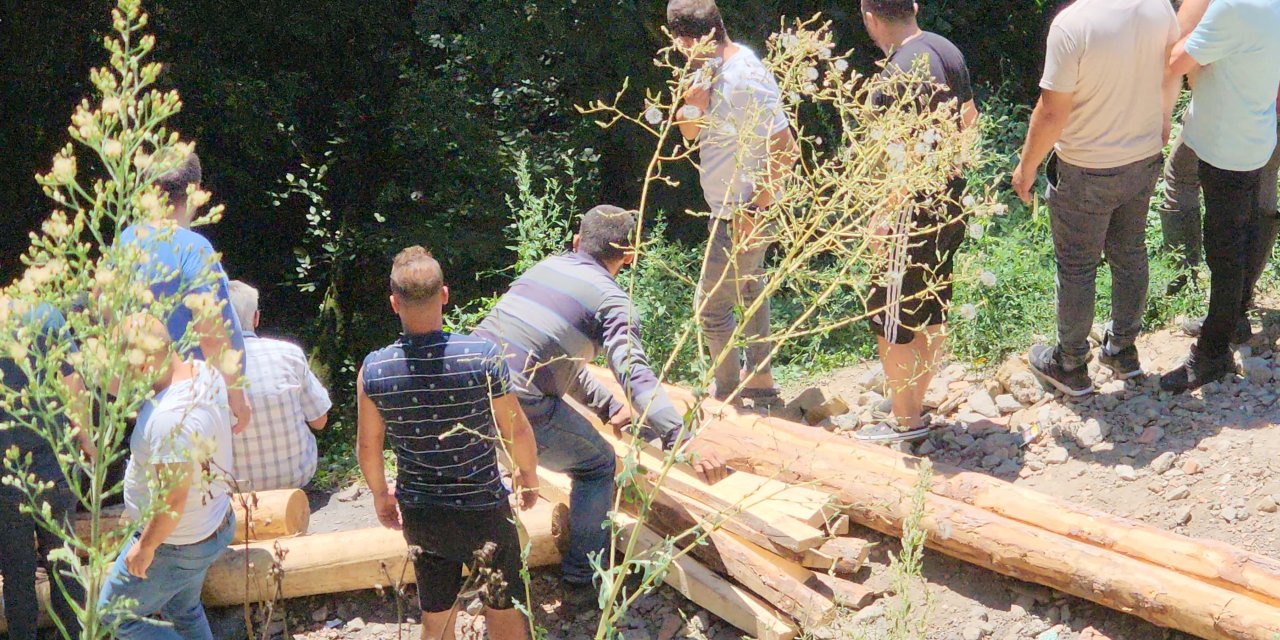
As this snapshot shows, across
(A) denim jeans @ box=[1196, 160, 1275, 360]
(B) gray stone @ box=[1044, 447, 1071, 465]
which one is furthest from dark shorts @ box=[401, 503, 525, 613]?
(A) denim jeans @ box=[1196, 160, 1275, 360]

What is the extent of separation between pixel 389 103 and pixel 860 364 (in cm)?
438

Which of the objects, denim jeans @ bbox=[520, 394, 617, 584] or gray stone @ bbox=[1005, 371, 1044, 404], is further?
gray stone @ bbox=[1005, 371, 1044, 404]

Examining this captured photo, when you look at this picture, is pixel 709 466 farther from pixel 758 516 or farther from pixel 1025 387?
pixel 1025 387

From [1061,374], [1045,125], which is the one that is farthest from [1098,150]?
[1061,374]

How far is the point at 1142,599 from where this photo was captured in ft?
13.1

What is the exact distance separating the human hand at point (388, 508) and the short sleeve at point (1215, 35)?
3.41m

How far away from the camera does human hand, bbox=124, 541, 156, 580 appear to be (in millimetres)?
3521

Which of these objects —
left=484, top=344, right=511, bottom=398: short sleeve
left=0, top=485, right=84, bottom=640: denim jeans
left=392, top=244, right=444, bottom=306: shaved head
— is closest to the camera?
left=484, top=344, right=511, bottom=398: short sleeve

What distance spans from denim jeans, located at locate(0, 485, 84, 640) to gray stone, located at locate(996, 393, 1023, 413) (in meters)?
3.79

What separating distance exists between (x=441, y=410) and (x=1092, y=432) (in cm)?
283

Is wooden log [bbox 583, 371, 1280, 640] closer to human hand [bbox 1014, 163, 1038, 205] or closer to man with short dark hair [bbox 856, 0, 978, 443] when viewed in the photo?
man with short dark hair [bbox 856, 0, 978, 443]

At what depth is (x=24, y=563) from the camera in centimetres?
445

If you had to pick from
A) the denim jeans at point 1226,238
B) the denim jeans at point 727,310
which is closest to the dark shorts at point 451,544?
the denim jeans at point 727,310

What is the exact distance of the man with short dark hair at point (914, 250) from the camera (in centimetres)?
466
